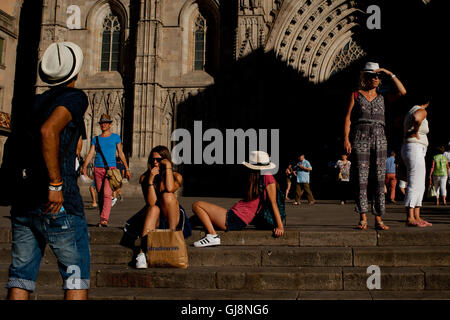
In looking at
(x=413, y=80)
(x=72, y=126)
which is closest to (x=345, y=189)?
(x=413, y=80)

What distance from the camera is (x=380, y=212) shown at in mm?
5762

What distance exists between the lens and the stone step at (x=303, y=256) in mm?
4895

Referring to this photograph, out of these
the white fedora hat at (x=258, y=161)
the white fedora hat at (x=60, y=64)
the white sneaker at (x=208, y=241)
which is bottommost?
the white sneaker at (x=208, y=241)

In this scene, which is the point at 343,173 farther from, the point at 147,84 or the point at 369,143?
the point at 147,84

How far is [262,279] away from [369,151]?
2.19m

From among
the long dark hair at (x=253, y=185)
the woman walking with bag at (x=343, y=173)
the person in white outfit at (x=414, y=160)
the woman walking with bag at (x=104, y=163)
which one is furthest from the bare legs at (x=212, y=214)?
the woman walking with bag at (x=343, y=173)

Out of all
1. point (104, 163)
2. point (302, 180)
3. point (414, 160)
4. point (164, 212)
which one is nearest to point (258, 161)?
point (164, 212)

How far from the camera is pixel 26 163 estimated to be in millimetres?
2875

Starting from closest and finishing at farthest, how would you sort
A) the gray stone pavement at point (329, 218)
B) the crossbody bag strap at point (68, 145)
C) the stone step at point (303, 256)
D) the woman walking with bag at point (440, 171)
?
the crossbody bag strap at point (68, 145) < the stone step at point (303, 256) < the gray stone pavement at point (329, 218) < the woman walking with bag at point (440, 171)

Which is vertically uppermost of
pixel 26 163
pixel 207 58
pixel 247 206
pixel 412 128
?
pixel 207 58

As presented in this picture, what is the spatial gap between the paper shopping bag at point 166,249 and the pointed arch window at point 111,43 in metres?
18.2

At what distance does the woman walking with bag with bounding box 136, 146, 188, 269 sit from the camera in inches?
219

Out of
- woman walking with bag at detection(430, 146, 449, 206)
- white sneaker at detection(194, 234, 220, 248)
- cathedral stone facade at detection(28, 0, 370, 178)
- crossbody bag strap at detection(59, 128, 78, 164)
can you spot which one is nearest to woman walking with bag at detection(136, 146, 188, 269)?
white sneaker at detection(194, 234, 220, 248)

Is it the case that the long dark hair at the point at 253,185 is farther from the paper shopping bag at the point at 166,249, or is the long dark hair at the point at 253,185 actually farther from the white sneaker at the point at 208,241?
the paper shopping bag at the point at 166,249
